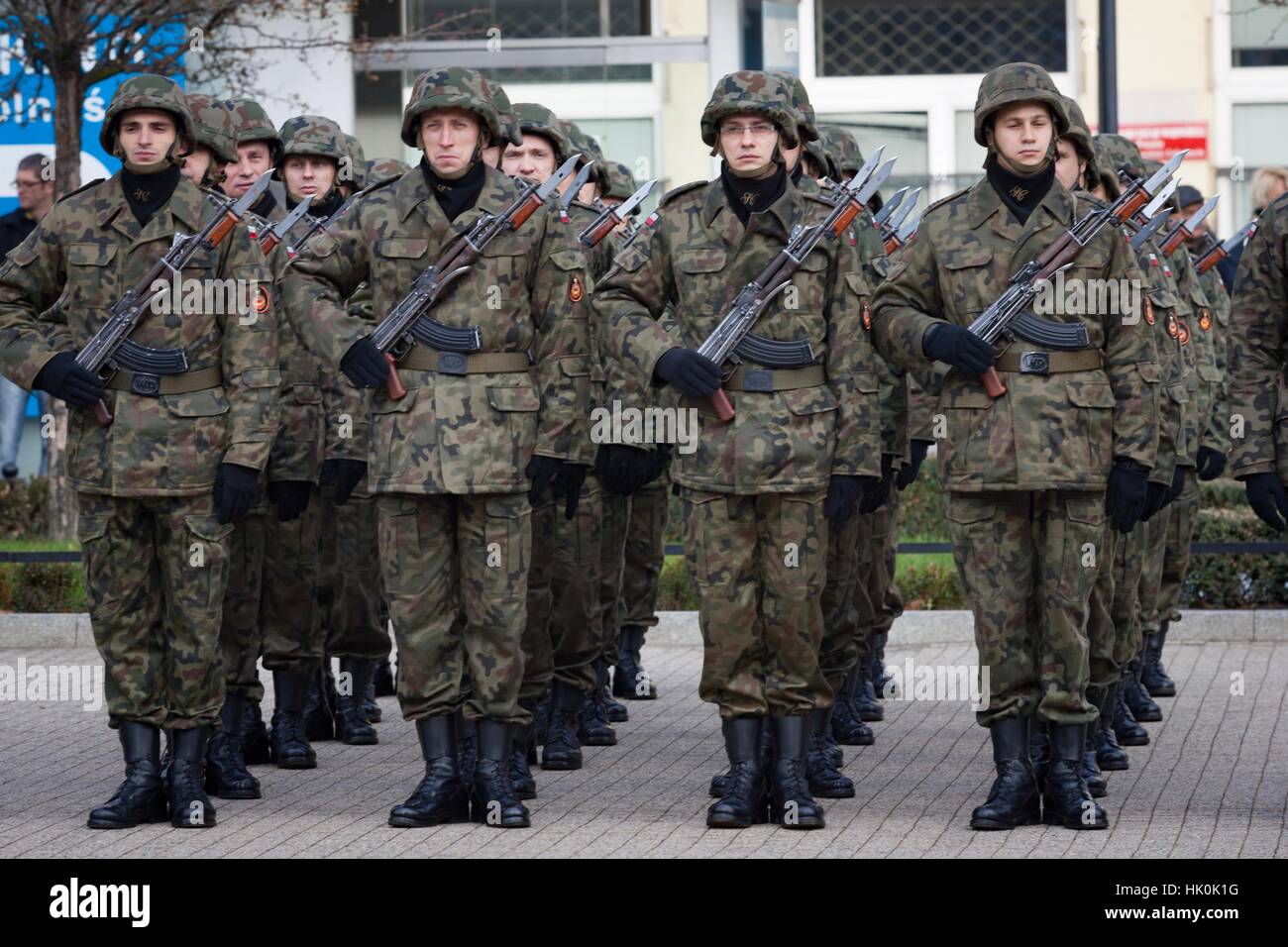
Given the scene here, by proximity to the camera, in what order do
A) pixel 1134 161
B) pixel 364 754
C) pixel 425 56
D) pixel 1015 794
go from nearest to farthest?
pixel 1015 794
pixel 364 754
pixel 1134 161
pixel 425 56

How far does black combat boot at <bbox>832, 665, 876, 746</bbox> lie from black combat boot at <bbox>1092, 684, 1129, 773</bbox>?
3.55 ft

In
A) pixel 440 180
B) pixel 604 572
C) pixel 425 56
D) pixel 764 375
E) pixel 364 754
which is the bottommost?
pixel 364 754

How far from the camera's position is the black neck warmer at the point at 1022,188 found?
7840mm

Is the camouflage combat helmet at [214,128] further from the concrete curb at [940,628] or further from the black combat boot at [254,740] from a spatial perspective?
the concrete curb at [940,628]

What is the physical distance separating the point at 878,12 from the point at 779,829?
14399 millimetres

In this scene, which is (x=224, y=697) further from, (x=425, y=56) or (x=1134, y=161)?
(x=425, y=56)

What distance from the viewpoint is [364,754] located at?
9602 mm

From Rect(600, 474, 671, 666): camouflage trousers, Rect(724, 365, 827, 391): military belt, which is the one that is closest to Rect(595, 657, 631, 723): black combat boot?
Rect(600, 474, 671, 666): camouflage trousers

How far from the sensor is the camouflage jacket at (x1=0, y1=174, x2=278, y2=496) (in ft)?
25.7

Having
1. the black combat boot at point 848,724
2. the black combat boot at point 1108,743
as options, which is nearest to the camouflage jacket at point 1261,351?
the black combat boot at point 1108,743

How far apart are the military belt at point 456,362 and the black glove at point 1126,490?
2033 mm

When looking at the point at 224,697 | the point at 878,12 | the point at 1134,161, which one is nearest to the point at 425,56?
the point at 878,12

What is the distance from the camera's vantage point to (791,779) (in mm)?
7832

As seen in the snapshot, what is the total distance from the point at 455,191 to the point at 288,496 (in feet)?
5.18
